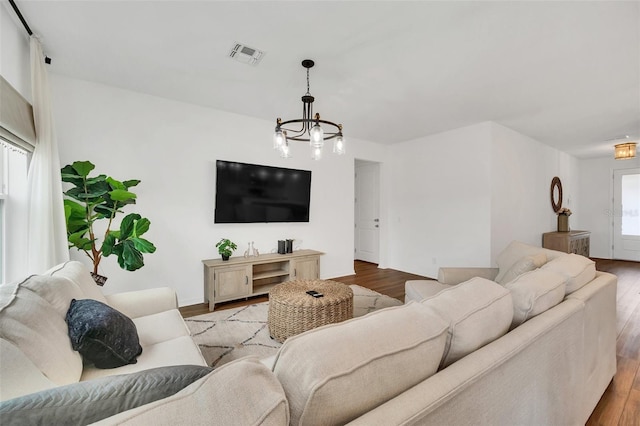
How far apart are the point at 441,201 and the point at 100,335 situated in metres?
4.82

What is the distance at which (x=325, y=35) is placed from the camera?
217 centimetres

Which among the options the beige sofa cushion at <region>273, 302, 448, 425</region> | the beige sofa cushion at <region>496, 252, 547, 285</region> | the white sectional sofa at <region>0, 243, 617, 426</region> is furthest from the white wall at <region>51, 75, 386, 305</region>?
the beige sofa cushion at <region>273, 302, 448, 425</region>

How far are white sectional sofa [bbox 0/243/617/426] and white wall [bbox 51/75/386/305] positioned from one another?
10.5 feet

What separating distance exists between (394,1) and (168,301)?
108 inches

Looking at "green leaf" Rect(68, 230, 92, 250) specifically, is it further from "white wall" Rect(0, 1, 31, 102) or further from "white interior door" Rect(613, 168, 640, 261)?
"white interior door" Rect(613, 168, 640, 261)

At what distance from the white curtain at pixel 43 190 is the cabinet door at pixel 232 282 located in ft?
4.98

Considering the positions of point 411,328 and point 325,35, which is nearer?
point 411,328

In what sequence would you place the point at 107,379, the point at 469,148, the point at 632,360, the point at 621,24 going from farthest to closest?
the point at 469,148, the point at 632,360, the point at 621,24, the point at 107,379

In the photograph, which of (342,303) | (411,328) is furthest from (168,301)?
(411,328)

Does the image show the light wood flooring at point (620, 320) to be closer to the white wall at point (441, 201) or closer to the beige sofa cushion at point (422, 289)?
the white wall at point (441, 201)

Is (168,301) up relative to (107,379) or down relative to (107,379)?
down

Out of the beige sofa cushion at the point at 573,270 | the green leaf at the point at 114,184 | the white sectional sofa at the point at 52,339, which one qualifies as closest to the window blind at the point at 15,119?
the green leaf at the point at 114,184

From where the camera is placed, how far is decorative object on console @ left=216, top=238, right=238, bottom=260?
362 cm

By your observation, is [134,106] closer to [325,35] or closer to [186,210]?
[186,210]
